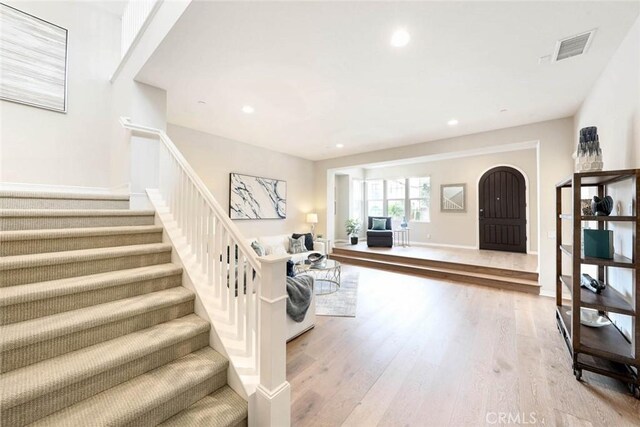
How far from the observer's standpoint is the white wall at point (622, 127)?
1913 mm

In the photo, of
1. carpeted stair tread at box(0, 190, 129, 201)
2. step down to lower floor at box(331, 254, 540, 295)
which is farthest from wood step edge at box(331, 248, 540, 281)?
carpeted stair tread at box(0, 190, 129, 201)

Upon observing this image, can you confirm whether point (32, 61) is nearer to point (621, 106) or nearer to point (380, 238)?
point (621, 106)

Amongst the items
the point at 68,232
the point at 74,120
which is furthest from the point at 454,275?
the point at 74,120

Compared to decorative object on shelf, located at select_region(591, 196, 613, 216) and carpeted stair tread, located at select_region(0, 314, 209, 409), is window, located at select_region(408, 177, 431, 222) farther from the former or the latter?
carpeted stair tread, located at select_region(0, 314, 209, 409)

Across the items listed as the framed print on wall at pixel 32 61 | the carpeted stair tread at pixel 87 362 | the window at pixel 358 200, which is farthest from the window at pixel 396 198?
the framed print on wall at pixel 32 61

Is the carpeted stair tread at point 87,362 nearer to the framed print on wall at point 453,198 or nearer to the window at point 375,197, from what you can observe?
the framed print on wall at point 453,198

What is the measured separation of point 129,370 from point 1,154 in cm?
299

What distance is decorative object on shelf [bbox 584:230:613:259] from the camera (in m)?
1.92

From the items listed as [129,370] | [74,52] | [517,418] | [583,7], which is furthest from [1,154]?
[583,7]

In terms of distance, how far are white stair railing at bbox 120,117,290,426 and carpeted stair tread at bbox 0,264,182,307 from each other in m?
0.23

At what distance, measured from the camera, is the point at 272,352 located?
1334 millimetres

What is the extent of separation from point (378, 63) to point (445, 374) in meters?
2.87

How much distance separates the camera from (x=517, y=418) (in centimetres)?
158

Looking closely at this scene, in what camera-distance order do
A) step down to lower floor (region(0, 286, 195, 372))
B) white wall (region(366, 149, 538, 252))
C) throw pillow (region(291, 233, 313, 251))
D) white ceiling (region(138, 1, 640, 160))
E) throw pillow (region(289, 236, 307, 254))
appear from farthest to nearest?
white wall (region(366, 149, 538, 252)) < throw pillow (region(291, 233, 313, 251)) < throw pillow (region(289, 236, 307, 254)) < white ceiling (region(138, 1, 640, 160)) < step down to lower floor (region(0, 286, 195, 372))
